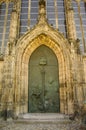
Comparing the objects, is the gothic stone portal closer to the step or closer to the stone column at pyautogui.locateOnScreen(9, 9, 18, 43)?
the step

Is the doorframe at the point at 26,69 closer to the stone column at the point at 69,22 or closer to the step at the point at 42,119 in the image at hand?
the step at the point at 42,119

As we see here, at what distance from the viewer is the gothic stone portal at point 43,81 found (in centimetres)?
1072

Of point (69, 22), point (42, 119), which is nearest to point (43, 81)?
point (42, 119)

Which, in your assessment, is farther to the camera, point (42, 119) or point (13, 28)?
point (13, 28)

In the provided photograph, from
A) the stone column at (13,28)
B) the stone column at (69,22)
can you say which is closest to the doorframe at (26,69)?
the stone column at (13,28)

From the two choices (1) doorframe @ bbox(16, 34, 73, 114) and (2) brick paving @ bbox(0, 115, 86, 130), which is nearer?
(2) brick paving @ bbox(0, 115, 86, 130)

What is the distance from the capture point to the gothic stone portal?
10719 mm

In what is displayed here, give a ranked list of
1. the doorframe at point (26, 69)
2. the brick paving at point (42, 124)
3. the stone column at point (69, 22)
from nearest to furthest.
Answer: the brick paving at point (42, 124) < the doorframe at point (26, 69) < the stone column at point (69, 22)

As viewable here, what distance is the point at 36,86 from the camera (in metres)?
11.0

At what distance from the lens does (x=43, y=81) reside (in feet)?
36.6

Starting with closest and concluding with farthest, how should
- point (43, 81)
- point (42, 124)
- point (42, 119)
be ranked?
point (42, 124)
point (42, 119)
point (43, 81)

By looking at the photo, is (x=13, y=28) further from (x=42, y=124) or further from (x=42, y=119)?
(x=42, y=124)

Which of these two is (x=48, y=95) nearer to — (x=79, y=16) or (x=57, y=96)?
(x=57, y=96)

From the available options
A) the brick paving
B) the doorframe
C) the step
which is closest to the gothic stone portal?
the doorframe
